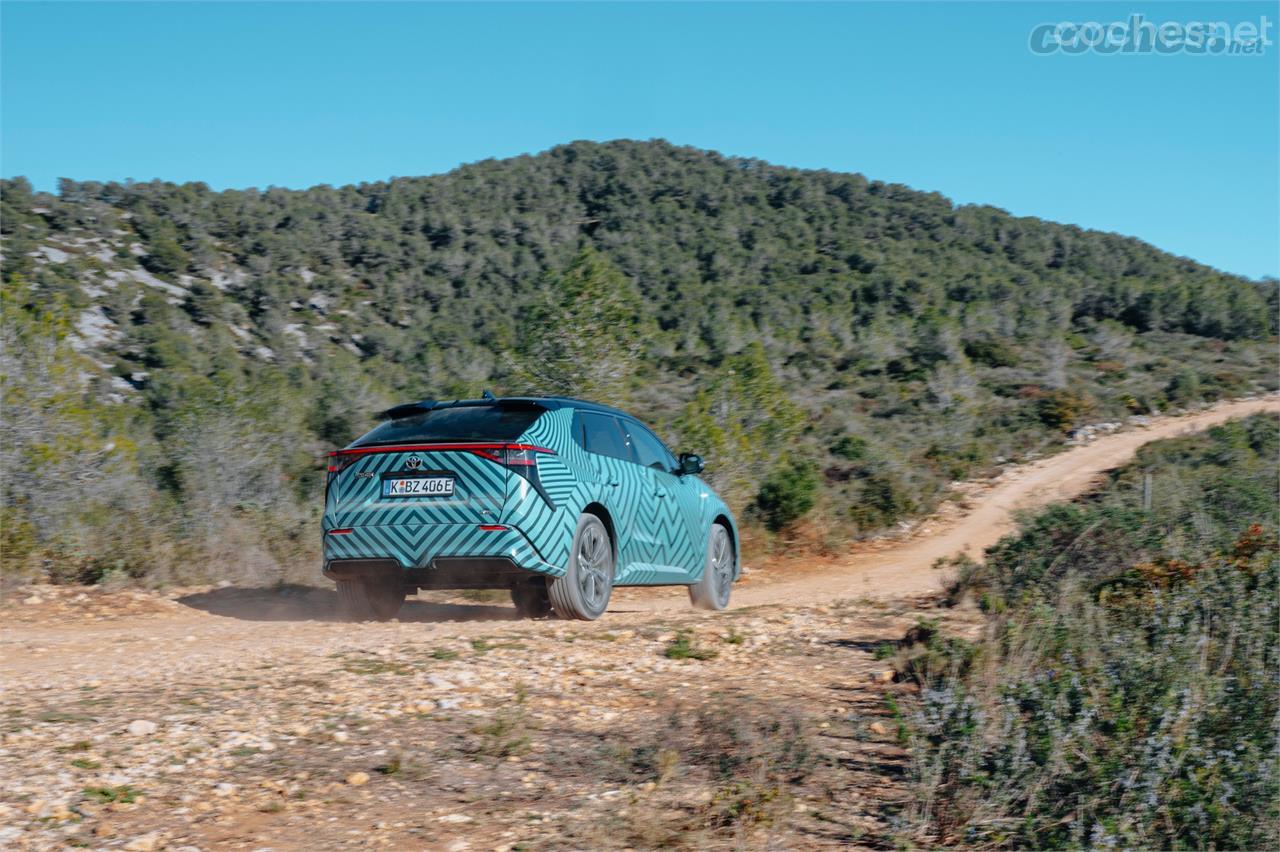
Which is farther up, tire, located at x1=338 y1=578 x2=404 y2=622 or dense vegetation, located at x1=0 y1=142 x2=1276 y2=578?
dense vegetation, located at x1=0 y1=142 x2=1276 y2=578

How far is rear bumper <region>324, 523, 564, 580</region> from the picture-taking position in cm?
791

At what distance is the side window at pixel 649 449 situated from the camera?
9.92 metres

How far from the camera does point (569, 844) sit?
3.94 metres

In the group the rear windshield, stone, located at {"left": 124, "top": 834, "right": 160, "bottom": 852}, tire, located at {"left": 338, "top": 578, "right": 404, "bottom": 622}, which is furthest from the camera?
tire, located at {"left": 338, "top": 578, "right": 404, "bottom": 622}

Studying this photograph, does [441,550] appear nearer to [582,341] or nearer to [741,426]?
[582,341]

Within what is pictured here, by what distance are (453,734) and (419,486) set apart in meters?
3.20

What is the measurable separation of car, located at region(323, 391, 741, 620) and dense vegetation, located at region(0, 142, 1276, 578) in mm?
3798

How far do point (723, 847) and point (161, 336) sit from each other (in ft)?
136

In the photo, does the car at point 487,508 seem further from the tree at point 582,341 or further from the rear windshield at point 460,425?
the tree at point 582,341

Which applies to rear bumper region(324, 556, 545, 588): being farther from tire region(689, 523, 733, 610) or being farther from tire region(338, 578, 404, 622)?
tire region(689, 523, 733, 610)

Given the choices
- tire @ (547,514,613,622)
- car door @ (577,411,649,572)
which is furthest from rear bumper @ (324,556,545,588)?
car door @ (577,411,649,572)

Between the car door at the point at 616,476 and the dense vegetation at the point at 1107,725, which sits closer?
the dense vegetation at the point at 1107,725

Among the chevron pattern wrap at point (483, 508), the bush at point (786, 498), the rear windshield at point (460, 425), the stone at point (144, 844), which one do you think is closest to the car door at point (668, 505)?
the chevron pattern wrap at point (483, 508)

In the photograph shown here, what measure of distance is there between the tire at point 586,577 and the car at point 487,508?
1cm
